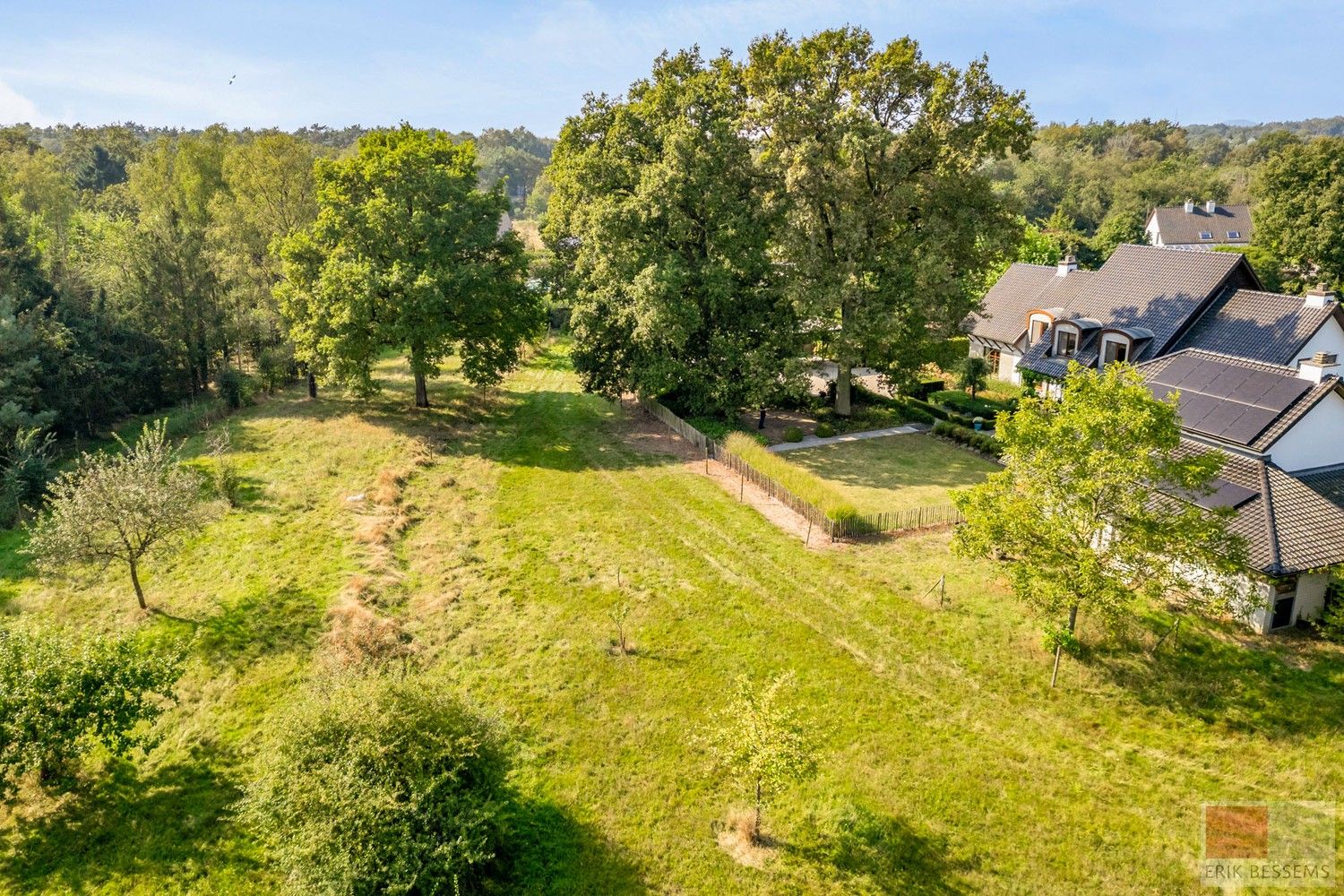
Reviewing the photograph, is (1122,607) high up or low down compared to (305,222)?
down

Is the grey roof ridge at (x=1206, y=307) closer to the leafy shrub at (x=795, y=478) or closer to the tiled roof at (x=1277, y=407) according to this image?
the tiled roof at (x=1277, y=407)

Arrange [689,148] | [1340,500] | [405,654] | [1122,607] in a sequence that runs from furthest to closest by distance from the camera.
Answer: [689,148]
[1340,500]
[405,654]
[1122,607]

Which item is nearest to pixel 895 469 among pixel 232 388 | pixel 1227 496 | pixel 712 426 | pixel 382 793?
pixel 712 426

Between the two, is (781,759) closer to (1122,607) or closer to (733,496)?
(1122,607)

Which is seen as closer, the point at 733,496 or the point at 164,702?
the point at 164,702

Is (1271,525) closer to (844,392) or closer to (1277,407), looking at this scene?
(1277,407)

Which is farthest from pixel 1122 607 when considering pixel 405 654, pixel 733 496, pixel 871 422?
pixel 871 422

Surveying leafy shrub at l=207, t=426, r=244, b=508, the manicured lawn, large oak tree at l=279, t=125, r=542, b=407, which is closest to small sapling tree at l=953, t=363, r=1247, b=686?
the manicured lawn
